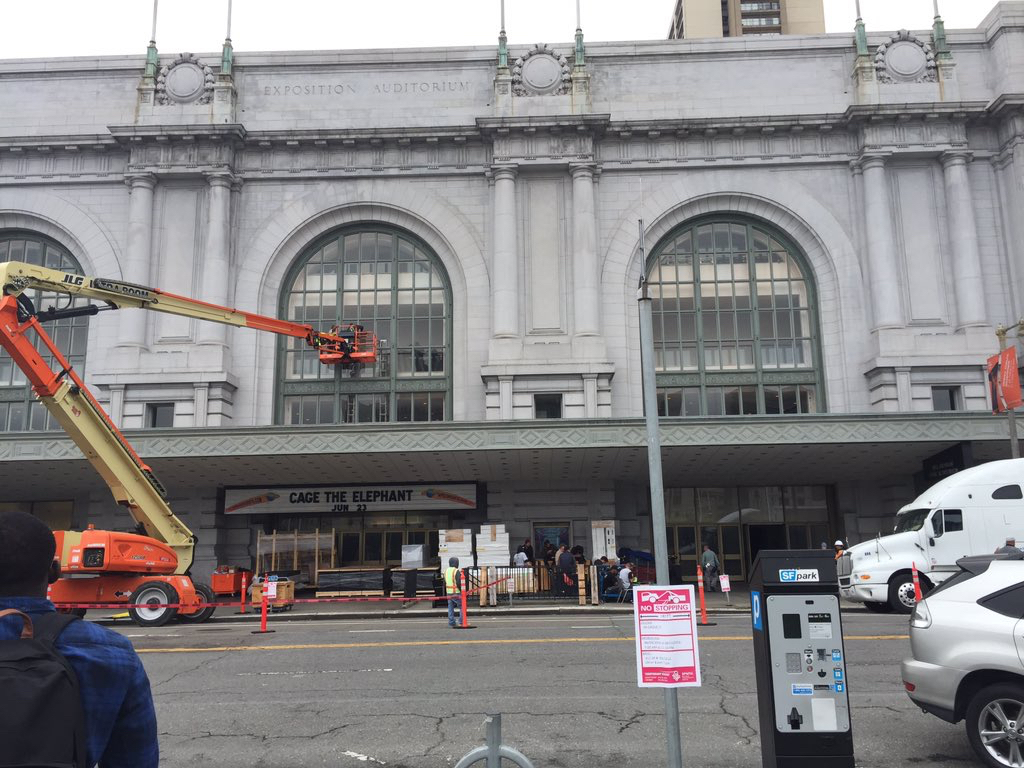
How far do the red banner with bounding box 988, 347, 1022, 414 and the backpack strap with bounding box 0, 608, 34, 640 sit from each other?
1130 inches

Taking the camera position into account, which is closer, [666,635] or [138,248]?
[666,635]

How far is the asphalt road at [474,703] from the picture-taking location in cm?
870

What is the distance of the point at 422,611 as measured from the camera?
79.2 ft

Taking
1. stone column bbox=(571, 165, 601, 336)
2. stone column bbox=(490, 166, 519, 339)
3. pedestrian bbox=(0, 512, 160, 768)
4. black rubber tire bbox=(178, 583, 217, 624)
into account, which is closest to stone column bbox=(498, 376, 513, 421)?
stone column bbox=(490, 166, 519, 339)

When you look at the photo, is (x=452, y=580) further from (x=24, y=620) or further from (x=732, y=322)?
(x=732, y=322)

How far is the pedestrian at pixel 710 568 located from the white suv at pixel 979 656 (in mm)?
20456

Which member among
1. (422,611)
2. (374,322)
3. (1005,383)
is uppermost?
(374,322)

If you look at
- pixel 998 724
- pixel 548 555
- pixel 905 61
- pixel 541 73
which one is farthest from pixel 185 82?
pixel 998 724

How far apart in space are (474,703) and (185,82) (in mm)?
33290

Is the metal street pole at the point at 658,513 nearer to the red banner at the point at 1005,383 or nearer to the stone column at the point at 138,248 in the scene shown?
→ the red banner at the point at 1005,383

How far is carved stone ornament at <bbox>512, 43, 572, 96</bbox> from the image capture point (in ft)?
119

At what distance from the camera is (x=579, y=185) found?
35.0 m

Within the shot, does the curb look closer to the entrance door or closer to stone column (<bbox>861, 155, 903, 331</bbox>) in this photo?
the entrance door

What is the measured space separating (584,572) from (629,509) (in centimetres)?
836
